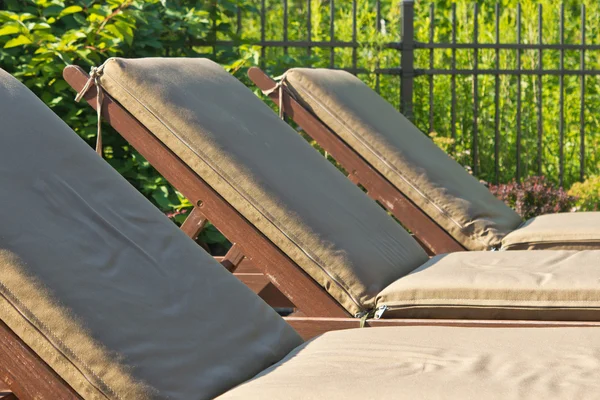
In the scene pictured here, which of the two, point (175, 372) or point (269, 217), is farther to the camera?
point (269, 217)

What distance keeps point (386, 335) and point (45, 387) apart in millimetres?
690

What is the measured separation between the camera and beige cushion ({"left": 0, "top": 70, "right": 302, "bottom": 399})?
152cm

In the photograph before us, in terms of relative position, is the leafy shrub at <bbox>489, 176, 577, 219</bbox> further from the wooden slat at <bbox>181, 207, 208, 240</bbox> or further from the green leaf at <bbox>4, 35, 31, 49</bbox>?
the wooden slat at <bbox>181, 207, 208, 240</bbox>

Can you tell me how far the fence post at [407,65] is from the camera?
6.80 meters

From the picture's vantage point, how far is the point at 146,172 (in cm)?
545

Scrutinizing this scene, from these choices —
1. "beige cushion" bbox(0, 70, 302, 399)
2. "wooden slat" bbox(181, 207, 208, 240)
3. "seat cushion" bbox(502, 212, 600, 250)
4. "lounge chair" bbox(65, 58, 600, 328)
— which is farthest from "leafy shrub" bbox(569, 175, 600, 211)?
"beige cushion" bbox(0, 70, 302, 399)

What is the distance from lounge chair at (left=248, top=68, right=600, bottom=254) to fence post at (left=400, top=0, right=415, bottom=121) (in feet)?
9.47

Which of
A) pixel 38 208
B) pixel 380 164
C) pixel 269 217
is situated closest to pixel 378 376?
pixel 38 208

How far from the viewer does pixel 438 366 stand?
1.63 metres

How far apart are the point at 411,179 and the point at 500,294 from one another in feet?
4.29

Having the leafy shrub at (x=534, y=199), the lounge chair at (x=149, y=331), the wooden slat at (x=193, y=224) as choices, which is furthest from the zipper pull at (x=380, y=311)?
the leafy shrub at (x=534, y=199)

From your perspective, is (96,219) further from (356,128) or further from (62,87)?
(62,87)

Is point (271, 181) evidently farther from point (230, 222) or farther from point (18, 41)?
point (18, 41)

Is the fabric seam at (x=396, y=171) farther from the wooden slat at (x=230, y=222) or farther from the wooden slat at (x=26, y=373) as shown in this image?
the wooden slat at (x=26, y=373)
